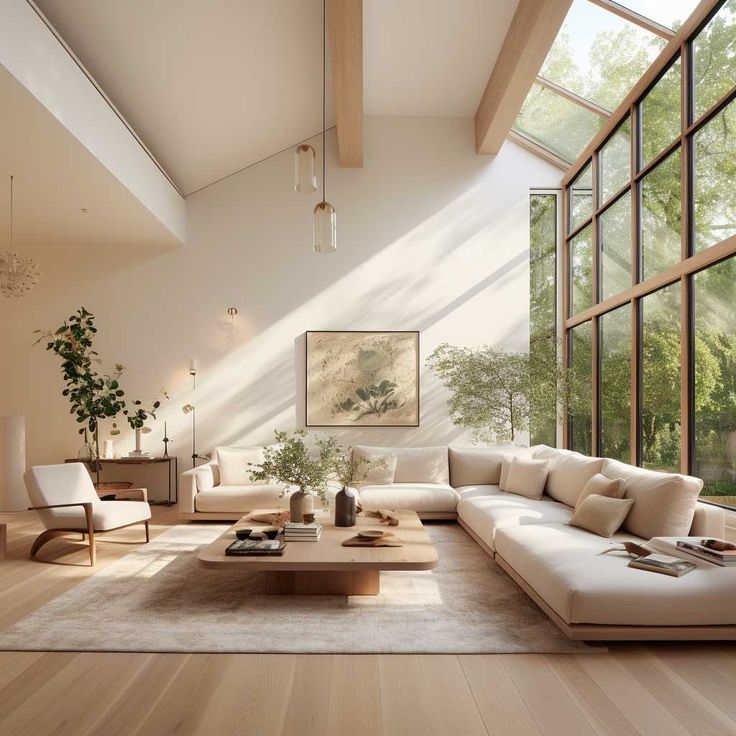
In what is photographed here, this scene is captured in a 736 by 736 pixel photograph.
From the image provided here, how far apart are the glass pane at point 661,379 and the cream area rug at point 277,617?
1.82 meters

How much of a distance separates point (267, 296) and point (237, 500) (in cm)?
258

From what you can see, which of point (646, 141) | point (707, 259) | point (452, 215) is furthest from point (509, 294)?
point (707, 259)

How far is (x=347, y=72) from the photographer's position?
18.9ft

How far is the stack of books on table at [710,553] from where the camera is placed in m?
3.26

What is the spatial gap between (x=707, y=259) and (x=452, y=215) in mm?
3684

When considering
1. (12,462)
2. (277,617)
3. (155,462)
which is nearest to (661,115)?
(277,617)

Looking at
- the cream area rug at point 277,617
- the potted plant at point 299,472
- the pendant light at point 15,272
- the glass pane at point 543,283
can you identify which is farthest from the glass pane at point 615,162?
the pendant light at point 15,272

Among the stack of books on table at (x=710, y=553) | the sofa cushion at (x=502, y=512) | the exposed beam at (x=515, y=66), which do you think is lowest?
the sofa cushion at (x=502, y=512)

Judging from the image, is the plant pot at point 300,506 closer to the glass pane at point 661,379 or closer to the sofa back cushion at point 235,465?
the sofa back cushion at point 235,465

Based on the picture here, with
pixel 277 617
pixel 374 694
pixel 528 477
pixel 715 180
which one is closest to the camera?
pixel 374 694

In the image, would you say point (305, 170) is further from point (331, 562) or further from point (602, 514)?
point (602, 514)

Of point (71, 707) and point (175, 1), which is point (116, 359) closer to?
point (175, 1)

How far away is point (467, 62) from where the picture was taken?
689 cm

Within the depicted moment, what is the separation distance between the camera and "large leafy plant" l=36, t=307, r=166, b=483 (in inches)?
284
